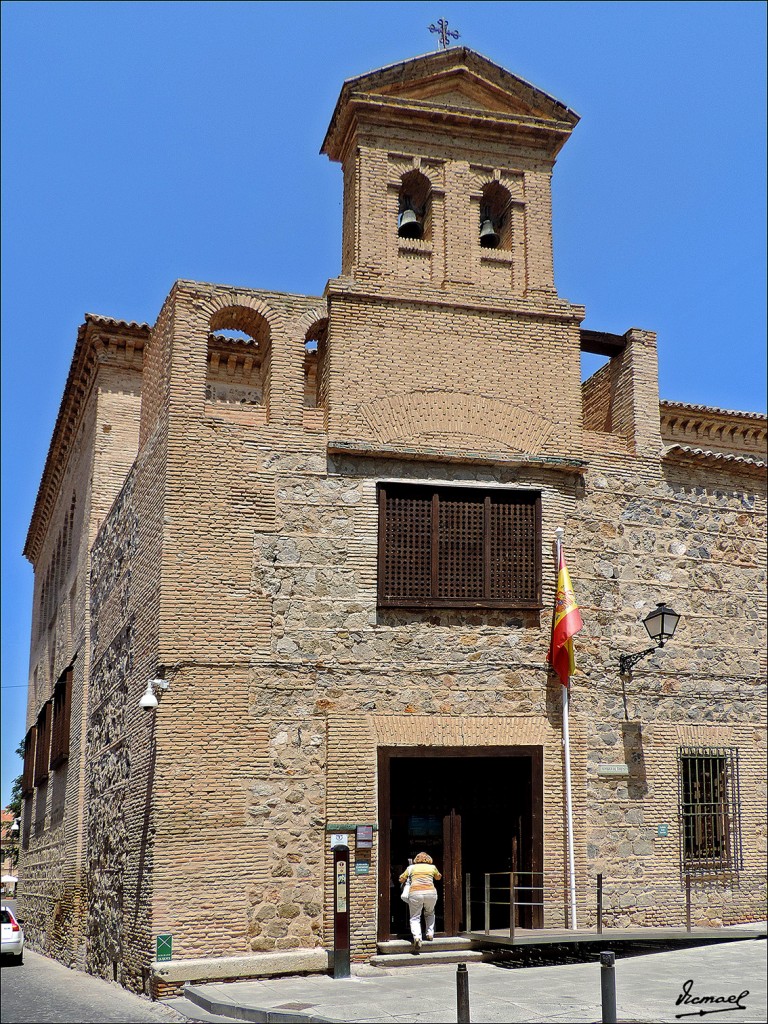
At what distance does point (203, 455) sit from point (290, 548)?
5.29ft

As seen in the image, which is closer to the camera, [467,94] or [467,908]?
[467,908]

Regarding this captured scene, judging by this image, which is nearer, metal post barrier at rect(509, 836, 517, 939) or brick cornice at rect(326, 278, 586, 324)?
metal post barrier at rect(509, 836, 517, 939)

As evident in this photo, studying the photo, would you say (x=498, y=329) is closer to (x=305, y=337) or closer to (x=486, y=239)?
(x=486, y=239)

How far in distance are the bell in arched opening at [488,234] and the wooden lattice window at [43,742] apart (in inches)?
577

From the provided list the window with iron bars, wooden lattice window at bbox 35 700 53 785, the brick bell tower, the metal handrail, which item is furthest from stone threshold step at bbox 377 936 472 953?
wooden lattice window at bbox 35 700 53 785

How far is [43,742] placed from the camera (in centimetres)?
2645

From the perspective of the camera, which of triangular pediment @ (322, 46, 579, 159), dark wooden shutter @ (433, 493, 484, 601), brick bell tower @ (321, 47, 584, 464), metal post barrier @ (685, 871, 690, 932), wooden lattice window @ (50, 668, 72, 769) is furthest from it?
wooden lattice window @ (50, 668, 72, 769)

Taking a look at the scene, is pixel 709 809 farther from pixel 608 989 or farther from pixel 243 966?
pixel 608 989

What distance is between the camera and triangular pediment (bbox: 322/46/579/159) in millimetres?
15805

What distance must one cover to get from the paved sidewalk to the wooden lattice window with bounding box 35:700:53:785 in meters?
14.2

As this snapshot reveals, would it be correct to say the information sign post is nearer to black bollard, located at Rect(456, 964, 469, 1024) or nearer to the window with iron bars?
black bollard, located at Rect(456, 964, 469, 1024)

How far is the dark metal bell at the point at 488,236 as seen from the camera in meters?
16.5

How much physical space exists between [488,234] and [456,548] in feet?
16.0

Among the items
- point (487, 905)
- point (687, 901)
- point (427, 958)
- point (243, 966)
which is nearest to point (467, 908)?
point (487, 905)
